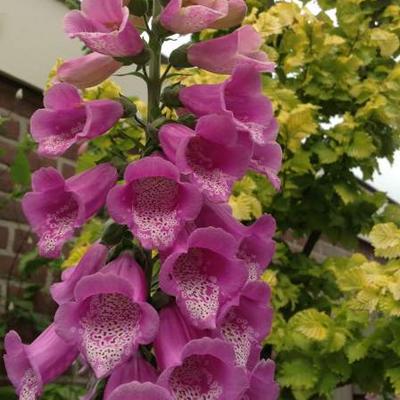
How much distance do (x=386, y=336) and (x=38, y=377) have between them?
108cm

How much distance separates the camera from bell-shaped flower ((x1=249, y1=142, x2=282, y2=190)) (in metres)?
1.00

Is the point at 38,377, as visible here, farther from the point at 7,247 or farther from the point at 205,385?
the point at 7,247

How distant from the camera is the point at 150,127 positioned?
3.23ft

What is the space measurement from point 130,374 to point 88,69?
426 mm

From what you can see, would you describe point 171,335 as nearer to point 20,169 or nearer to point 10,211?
point 20,169

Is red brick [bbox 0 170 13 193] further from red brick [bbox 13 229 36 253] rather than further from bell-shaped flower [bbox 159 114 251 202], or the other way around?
bell-shaped flower [bbox 159 114 251 202]

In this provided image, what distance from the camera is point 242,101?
37.9 inches

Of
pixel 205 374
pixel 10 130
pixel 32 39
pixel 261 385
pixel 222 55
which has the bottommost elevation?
pixel 10 130

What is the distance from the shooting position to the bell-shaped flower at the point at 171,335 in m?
0.89

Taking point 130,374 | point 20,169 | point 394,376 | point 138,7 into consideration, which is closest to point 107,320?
point 130,374

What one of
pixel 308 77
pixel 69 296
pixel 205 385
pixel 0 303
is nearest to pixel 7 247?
pixel 0 303

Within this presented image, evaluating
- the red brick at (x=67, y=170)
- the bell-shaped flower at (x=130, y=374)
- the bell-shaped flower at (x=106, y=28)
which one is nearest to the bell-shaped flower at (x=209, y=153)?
the bell-shaped flower at (x=106, y=28)

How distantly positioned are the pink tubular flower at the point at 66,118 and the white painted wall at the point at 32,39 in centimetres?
132

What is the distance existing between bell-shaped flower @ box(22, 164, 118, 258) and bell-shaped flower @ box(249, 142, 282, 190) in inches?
8.0
